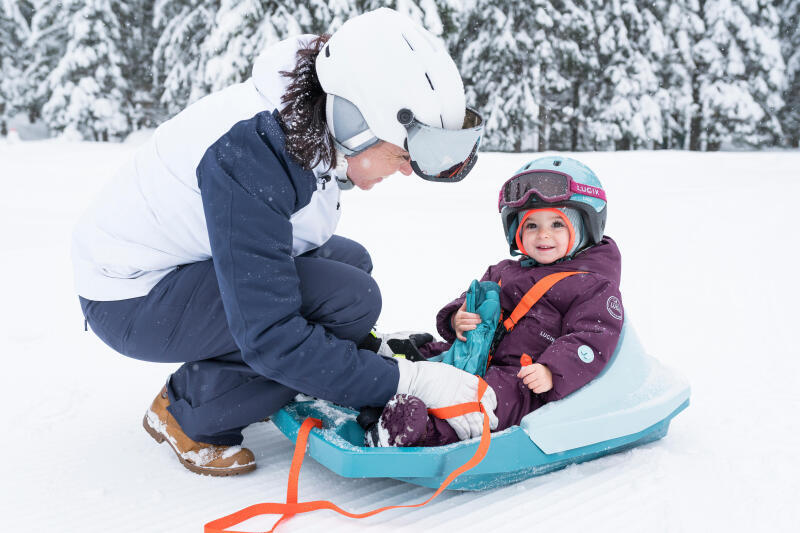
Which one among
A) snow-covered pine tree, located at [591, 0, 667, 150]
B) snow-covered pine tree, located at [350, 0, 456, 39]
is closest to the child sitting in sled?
snow-covered pine tree, located at [350, 0, 456, 39]

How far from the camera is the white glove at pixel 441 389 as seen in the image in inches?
72.8

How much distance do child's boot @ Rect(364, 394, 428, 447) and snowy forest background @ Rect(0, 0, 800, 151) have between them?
12093 millimetres

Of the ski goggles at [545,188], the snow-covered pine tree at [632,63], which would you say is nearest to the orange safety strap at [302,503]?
the ski goggles at [545,188]

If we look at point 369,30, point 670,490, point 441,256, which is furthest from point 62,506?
point 441,256

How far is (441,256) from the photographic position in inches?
201

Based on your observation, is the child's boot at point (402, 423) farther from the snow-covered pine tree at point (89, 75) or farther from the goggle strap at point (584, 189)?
the snow-covered pine tree at point (89, 75)

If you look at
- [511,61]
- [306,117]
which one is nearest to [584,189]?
[306,117]

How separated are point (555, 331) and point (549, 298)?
0.13 m

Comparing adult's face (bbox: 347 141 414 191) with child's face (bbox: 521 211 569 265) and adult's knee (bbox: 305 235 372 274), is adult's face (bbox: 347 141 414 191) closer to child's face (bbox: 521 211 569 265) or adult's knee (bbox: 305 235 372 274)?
adult's knee (bbox: 305 235 372 274)

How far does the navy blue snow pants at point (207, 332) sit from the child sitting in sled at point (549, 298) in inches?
24.4

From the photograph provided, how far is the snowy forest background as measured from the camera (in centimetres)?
1444

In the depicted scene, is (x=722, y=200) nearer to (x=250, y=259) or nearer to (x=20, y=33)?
(x=250, y=259)

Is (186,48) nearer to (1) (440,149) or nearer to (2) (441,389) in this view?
(1) (440,149)

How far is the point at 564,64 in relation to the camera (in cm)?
1522
